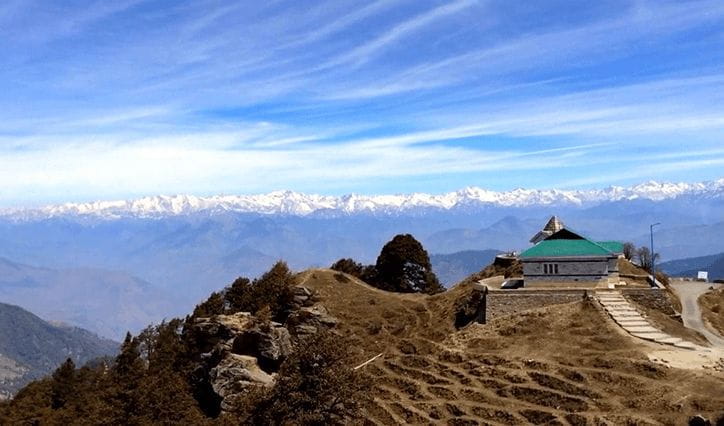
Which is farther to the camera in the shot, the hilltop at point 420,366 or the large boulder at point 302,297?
the large boulder at point 302,297

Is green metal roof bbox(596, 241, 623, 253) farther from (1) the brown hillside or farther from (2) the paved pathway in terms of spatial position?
(1) the brown hillside

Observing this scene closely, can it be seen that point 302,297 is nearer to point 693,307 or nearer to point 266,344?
point 266,344

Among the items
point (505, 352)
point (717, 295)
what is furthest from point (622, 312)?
point (717, 295)

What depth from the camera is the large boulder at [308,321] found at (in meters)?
67.3

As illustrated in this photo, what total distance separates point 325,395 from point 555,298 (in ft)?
103

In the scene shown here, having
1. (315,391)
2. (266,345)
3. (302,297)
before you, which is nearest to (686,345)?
(315,391)

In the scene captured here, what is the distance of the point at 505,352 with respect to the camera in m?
52.3

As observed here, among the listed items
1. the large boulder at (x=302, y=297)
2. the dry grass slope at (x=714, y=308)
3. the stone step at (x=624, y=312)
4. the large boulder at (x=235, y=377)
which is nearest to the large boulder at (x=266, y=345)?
the large boulder at (x=235, y=377)

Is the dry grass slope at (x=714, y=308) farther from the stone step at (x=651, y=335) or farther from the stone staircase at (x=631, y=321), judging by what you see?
the stone step at (x=651, y=335)

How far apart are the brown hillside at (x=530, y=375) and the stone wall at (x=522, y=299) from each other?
1536 mm

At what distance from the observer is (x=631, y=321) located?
5606 cm

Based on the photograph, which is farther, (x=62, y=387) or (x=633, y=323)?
→ (x=62, y=387)

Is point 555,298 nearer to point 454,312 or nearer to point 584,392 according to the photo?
point 454,312

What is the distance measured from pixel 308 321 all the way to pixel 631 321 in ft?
109
